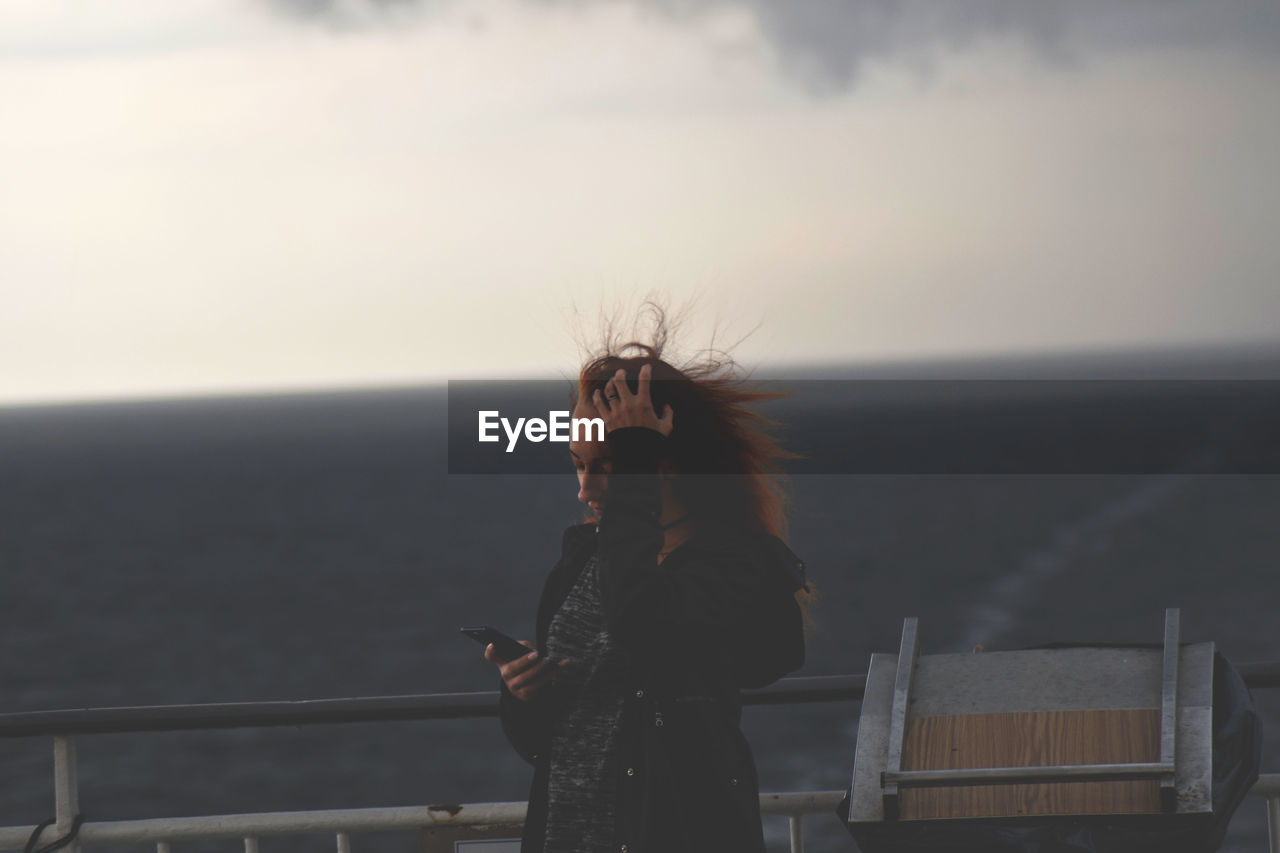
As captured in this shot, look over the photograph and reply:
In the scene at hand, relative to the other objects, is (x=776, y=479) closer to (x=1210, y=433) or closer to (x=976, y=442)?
(x=1210, y=433)


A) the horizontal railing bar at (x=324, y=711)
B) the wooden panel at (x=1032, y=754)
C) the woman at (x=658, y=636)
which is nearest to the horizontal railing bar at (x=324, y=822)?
the horizontal railing bar at (x=324, y=711)

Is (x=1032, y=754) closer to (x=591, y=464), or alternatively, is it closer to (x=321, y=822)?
(x=591, y=464)

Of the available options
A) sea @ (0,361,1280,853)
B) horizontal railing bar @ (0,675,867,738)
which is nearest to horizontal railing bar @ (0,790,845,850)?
horizontal railing bar @ (0,675,867,738)

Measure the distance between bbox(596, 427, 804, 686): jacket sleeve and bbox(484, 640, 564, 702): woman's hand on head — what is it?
0.71ft

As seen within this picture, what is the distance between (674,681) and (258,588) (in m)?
83.0

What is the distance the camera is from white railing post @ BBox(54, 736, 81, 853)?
3.48m

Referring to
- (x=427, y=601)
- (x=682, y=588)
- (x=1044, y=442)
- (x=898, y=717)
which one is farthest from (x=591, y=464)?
(x=1044, y=442)

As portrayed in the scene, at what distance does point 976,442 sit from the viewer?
141125 millimetres

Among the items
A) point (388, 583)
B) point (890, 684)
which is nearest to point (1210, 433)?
point (388, 583)

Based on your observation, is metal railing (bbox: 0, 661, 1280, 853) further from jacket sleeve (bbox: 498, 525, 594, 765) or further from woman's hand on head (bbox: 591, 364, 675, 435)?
woman's hand on head (bbox: 591, 364, 675, 435)

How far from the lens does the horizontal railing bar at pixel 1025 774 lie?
7.87 ft

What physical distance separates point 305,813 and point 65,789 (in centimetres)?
60

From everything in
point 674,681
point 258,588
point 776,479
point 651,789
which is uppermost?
point 776,479

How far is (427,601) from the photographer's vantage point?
77.0 meters
